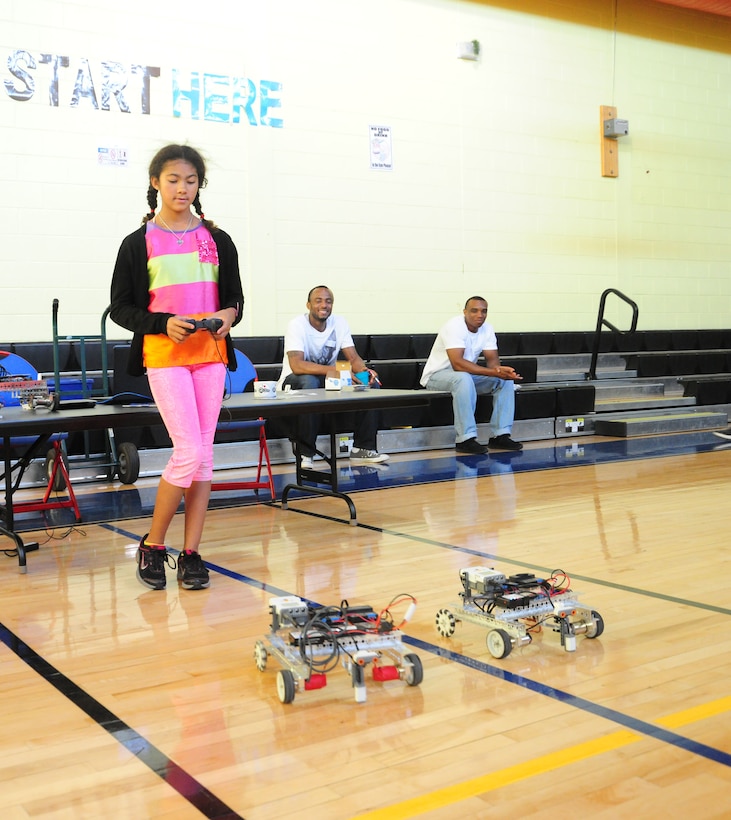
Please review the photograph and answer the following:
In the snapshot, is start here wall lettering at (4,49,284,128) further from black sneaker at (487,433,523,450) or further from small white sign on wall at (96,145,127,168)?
black sneaker at (487,433,523,450)

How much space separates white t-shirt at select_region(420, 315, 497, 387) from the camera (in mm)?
6969

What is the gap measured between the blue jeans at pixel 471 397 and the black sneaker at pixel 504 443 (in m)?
0.04

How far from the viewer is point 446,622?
8.44 ft

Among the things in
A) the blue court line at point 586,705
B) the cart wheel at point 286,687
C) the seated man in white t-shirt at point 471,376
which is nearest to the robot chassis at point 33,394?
the blue court line at point 586,705

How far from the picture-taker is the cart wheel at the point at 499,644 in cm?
237

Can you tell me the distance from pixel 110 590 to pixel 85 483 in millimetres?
2512

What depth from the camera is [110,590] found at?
3.21 meters

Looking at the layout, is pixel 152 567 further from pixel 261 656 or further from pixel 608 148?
pixel 608 148

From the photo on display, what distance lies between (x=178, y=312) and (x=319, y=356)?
313 cm

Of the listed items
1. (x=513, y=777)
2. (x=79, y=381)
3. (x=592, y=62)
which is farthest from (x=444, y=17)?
(x=513, y=777)

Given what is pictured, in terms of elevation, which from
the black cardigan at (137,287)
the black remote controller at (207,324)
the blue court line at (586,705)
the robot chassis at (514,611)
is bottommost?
the blue court line at (586,705)

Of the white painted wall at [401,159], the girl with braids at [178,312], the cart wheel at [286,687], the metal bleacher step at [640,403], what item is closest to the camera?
the cart wheel at [286,687]

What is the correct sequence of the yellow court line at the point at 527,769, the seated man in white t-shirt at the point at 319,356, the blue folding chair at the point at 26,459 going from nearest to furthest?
the yellow court line at the point at 527,769 → the blue folding chair at the point at 26,459 → the seated man in white t-shirt at the point at 319,356

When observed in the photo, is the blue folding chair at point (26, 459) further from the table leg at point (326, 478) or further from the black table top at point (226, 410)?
the table leg at point (326, 478)
